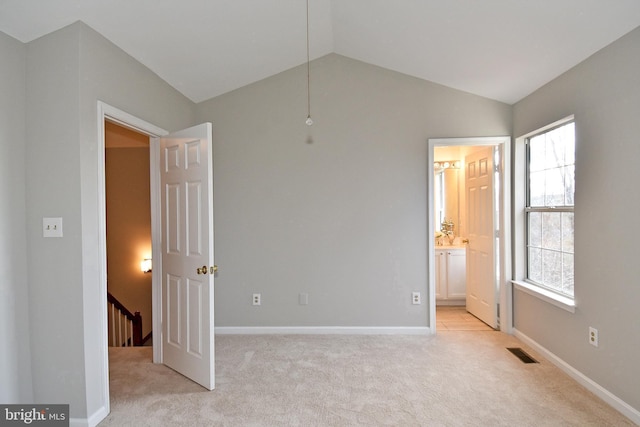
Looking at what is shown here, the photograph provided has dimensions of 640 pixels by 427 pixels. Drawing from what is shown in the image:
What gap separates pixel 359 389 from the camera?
8.15 feet

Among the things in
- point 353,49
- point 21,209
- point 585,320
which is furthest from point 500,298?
point 21,209

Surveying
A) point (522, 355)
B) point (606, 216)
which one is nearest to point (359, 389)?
point (522, 355)

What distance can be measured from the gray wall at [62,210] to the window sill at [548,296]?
357 cm

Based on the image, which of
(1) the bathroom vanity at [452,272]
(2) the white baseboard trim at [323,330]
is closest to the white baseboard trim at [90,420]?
(2) the white baseboard trim at [323,330]

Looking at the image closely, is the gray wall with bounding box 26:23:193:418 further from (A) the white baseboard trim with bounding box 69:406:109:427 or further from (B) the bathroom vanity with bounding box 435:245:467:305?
(B) the bathroom vanity with bounding box 435:245:467:305

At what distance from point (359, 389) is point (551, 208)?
2.37m

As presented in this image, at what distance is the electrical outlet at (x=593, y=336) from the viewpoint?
7.84 feet

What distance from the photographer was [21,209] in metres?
2.05

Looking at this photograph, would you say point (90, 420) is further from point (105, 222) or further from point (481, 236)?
point (481, 236)

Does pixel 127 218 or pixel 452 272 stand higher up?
pixel 127 218

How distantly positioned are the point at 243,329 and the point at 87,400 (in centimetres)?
176

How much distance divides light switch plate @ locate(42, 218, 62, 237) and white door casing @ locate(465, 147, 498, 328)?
3946mm

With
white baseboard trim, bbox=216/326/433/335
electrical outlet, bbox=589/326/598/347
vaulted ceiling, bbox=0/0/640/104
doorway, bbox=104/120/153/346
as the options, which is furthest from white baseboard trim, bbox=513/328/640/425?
doorway, bbox=104/120/153/346

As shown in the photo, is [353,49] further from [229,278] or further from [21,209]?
[21,209]
